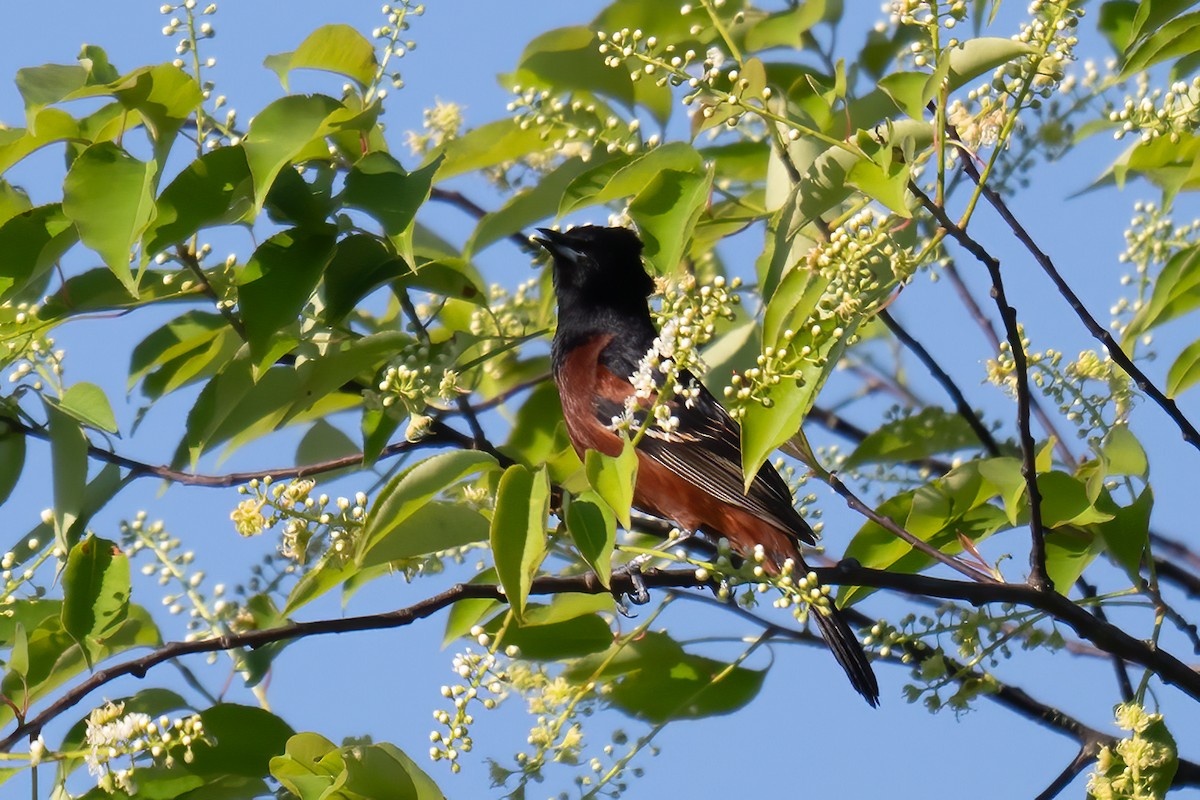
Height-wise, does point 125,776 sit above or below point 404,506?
below

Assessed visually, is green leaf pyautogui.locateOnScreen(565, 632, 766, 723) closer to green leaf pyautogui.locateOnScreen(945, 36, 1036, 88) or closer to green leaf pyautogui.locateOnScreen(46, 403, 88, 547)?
green leaf pyautogui.locateOnScreen(46, 403, 88, 547)

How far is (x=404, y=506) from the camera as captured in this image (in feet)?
7.90

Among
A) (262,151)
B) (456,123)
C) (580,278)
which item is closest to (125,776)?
(262,151)

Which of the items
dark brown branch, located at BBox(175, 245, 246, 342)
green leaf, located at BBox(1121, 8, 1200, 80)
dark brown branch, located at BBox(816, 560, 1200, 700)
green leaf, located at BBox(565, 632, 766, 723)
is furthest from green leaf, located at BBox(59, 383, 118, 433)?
green leaf, located at BBox(1121, 8, 1200, 80)

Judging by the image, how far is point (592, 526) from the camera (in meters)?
2.29

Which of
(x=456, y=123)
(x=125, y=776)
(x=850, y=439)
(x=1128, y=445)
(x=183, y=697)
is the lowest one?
(x=125, y=776)

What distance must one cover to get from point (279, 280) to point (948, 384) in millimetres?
1644

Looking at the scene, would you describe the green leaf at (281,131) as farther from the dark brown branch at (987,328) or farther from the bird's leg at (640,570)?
the dark brown branch at (987,328)

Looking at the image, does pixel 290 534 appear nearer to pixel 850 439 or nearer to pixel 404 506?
pixel 404 506

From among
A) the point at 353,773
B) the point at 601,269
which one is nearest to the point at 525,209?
the point at 353,773

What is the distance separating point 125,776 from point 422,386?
94cm

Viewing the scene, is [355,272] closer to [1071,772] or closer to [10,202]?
[10,202]

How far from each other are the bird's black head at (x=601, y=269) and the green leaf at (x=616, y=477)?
3.04 metres

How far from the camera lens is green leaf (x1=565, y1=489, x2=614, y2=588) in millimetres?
2262
